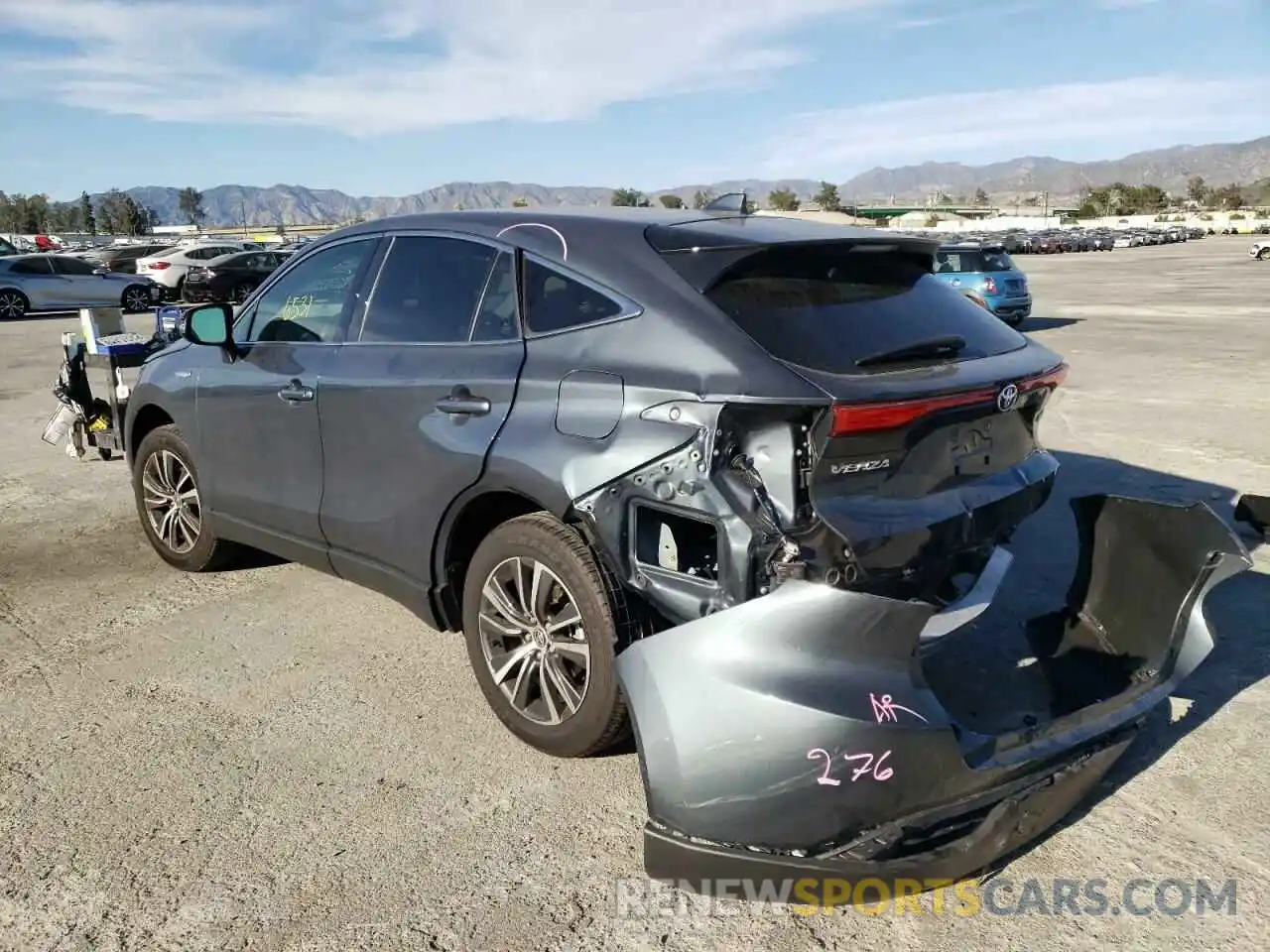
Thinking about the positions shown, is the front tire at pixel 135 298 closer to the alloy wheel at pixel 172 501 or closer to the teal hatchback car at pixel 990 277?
the teal hatchback car at pixel 990 277

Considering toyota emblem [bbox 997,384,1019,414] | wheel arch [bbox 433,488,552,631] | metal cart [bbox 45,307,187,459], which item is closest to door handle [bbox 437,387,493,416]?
wheel arch [bbox 433,488,552,631]

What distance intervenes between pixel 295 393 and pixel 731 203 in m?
1.97

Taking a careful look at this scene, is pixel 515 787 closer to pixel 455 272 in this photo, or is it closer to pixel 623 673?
pixel 623 673

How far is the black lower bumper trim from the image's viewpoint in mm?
2428

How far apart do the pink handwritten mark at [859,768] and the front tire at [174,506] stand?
3.60 metres

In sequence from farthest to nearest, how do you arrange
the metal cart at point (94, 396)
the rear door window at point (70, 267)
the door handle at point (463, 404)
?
the rear door window at point (70, 267) < the metal cart at point (94, 396) < the door handle at point (463, 404)

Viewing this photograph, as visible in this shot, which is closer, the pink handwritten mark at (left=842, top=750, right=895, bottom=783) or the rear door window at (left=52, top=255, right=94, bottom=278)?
the pink handwritten mark at (left=842, top=750, right=895, bottom=783)

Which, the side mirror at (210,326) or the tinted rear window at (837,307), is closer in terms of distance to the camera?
the tinted rear window at (837,307)

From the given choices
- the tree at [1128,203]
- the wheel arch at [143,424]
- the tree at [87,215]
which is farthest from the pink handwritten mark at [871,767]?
the tree at [1128,203]

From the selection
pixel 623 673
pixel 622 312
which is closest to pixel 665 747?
pixel 623 673

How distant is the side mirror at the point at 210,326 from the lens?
15.0ft

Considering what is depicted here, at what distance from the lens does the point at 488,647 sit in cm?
353

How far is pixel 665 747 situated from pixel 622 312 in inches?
52.1

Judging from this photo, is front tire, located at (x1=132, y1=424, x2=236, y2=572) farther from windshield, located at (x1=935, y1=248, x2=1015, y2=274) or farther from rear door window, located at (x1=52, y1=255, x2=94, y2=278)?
rear door window, located at (x1=52, y1=255, x2=94, y2=278)
